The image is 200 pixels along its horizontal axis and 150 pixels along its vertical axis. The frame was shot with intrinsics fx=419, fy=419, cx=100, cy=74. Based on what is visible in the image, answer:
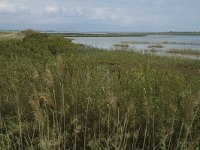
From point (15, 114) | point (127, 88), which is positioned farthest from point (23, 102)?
point (127, 88)

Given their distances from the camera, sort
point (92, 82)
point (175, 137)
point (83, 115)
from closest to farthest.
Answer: point (175, 137)
point (83, 115)
point (92, 82)

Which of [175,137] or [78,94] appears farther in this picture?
Answer: [78,94]

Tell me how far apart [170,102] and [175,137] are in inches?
18.6

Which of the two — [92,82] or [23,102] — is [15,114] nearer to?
[23,102]

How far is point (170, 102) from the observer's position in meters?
5.66

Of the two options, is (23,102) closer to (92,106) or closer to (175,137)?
(92,106)

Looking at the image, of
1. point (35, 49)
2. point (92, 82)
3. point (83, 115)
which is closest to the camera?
point (83, 115)

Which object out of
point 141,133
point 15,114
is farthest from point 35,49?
point 141,133

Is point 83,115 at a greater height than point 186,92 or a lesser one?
lesser

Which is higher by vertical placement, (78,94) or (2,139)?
(78,94)

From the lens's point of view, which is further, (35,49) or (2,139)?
(35,49)

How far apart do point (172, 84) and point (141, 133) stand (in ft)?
3.41

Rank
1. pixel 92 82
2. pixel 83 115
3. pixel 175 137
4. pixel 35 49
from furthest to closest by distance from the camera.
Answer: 1. pixel 35 49
2. pixel 92 82
3. pixel 83 115
4. pixel 175 137

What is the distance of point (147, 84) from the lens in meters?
6.28
